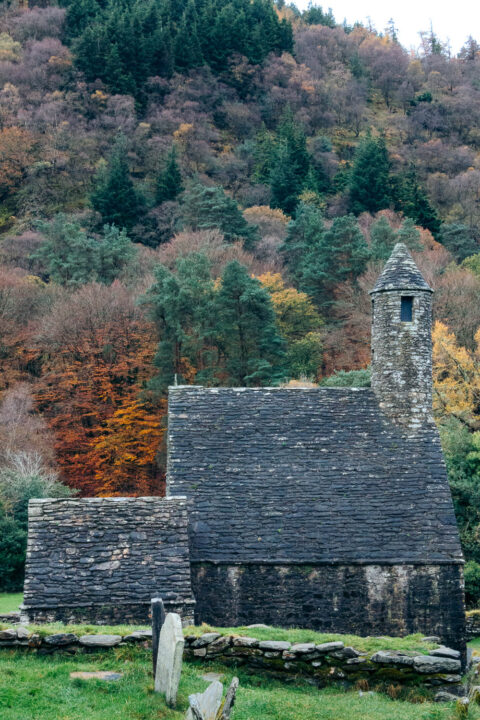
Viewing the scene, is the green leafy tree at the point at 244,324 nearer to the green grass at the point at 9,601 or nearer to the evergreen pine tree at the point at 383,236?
the evergreen pine tree at the point at 383,236

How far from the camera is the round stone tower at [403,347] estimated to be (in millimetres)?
22156

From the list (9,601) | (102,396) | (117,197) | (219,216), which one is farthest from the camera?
(117,197)

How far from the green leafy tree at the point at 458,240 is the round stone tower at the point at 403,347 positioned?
137 feet

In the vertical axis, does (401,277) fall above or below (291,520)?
above

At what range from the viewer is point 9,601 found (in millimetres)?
27516

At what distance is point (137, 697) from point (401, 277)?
15444mm

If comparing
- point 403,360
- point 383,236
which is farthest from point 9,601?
point 383,236

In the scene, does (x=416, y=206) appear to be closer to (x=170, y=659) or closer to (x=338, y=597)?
(x=338, y=597)

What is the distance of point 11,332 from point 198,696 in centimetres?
3818

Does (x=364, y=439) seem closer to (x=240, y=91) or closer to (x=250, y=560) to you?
(x=250, y=560)

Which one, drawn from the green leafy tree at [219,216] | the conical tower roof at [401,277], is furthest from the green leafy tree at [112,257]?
the conical tower roof at [401,277]

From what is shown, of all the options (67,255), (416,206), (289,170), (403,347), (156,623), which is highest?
(289,170)

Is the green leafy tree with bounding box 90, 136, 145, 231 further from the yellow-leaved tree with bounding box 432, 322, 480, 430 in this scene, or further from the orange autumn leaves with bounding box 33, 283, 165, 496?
the yellow-leaved tree with bounding box 432, 322, 480, 430

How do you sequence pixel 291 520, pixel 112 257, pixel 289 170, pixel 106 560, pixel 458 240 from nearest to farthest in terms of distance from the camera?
pixel 106 560, pixel 291 520, pixel 112 257, pixel 458 240, pixel 289 170
